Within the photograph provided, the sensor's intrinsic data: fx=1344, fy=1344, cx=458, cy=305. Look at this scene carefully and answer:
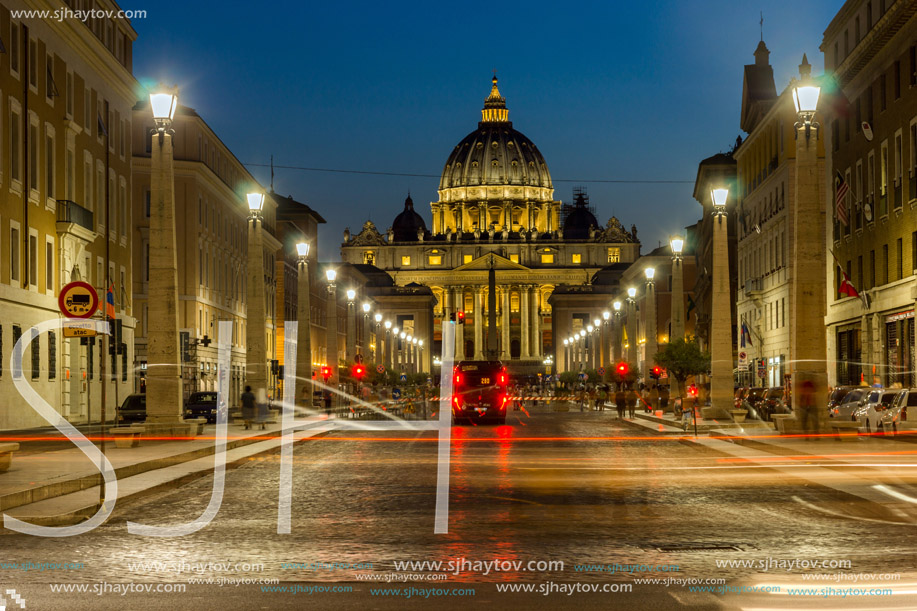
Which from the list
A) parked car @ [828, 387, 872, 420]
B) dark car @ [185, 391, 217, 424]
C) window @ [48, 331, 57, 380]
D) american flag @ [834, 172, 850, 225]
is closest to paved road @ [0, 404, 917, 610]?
parked car @ [828, 387, 872, 420]

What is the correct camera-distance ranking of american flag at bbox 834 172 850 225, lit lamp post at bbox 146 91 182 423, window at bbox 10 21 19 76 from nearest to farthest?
lit lamp post at bbox 146 91 182 423 < window at bbox 10 21 19 76 < american flag at bbox 834 172 850 225

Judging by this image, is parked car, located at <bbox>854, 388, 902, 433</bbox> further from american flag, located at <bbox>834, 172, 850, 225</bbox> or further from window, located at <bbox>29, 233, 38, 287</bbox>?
window, located at <bbox>29, 233, 38, 287</bbox>

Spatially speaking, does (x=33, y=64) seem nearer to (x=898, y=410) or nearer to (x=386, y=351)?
(x=898, y=410)

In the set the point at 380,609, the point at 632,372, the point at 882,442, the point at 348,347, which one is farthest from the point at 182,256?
the point at 380,609

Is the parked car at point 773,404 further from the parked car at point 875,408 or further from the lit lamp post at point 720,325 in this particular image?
the parked car at point 875,408

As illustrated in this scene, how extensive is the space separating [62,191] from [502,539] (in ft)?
123

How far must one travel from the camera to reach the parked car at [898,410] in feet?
115

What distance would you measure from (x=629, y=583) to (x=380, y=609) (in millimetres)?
2153

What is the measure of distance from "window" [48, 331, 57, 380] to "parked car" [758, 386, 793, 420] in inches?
975

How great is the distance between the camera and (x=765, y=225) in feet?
244

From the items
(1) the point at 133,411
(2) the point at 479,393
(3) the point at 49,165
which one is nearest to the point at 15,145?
(3) the point at 49,165

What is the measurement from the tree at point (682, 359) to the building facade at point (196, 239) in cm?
1884

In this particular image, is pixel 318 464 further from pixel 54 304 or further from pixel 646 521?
pixel 54 304

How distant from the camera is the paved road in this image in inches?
383
